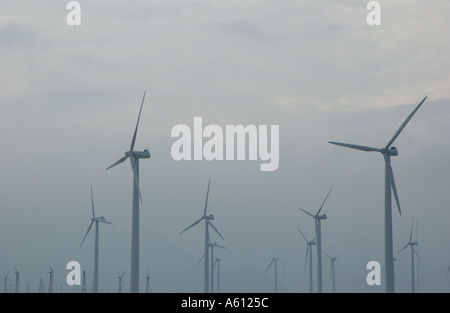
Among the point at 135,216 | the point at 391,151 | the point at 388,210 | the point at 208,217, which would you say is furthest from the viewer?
the point at 208,217

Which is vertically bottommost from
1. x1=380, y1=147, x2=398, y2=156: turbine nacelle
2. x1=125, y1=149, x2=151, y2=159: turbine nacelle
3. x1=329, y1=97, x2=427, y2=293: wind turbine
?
x1=329, y1=97, x2=427, y2=293: wind turbine

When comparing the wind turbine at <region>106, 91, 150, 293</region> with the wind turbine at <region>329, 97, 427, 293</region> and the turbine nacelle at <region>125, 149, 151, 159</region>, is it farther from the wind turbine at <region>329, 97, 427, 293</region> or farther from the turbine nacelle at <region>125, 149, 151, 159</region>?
the wind turbine at <region>329, 97, 427, 293</region>

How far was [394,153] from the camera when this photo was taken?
66.5 meters

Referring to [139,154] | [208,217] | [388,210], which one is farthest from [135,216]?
[208,217]

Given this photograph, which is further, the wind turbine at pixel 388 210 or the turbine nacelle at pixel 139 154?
the turbine nacelle at pixel 139 154

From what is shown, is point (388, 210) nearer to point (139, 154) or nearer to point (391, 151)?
point (391, 151)

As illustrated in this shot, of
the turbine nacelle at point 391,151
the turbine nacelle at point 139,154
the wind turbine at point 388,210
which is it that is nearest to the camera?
the wind turbine at point 388,210

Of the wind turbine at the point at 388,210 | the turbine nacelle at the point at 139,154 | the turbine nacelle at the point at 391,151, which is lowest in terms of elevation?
the wind turbine at the point at 388,210

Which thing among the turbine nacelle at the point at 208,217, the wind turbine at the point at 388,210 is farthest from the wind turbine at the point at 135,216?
the turbine nacelle at the point at 208,217

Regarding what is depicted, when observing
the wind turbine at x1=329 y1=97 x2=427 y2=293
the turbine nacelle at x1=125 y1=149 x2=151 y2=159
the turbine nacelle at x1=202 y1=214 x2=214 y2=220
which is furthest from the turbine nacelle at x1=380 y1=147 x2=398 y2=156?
the turbine nacelle at x1=202 y1=214 x2=214 y2=220

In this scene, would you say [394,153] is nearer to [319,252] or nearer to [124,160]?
[124,160]

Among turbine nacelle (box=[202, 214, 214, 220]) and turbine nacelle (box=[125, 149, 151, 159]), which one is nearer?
turbine nacelle (box=[125, 149, 151, 159])

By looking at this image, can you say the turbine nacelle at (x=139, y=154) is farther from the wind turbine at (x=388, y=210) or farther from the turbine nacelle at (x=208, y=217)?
the turbine nacelle at (x=208, y=217)
